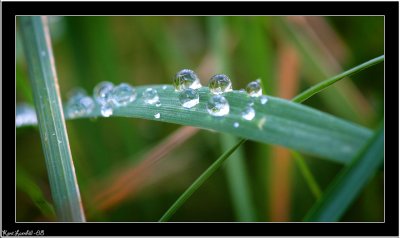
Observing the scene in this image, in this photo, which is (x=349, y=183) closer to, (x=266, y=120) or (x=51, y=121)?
(x=266, y=120)

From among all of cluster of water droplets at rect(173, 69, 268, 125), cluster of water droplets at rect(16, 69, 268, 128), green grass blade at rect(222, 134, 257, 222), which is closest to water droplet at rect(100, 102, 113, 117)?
cluster of water droplets at rect(16, 69, 268, 128)

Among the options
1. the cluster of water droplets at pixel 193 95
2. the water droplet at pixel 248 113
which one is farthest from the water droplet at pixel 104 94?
the water droplet at pixel 248 113

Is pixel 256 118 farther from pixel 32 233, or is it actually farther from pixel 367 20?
pixel 367 20

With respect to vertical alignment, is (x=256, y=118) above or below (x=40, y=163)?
below

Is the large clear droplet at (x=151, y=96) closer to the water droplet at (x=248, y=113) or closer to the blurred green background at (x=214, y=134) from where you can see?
the water droplet at (x=248, y=113)

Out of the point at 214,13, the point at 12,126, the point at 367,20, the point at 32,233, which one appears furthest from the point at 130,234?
the point at 367,20

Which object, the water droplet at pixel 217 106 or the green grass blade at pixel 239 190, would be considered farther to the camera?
the green grass blade at pixel 239 190
